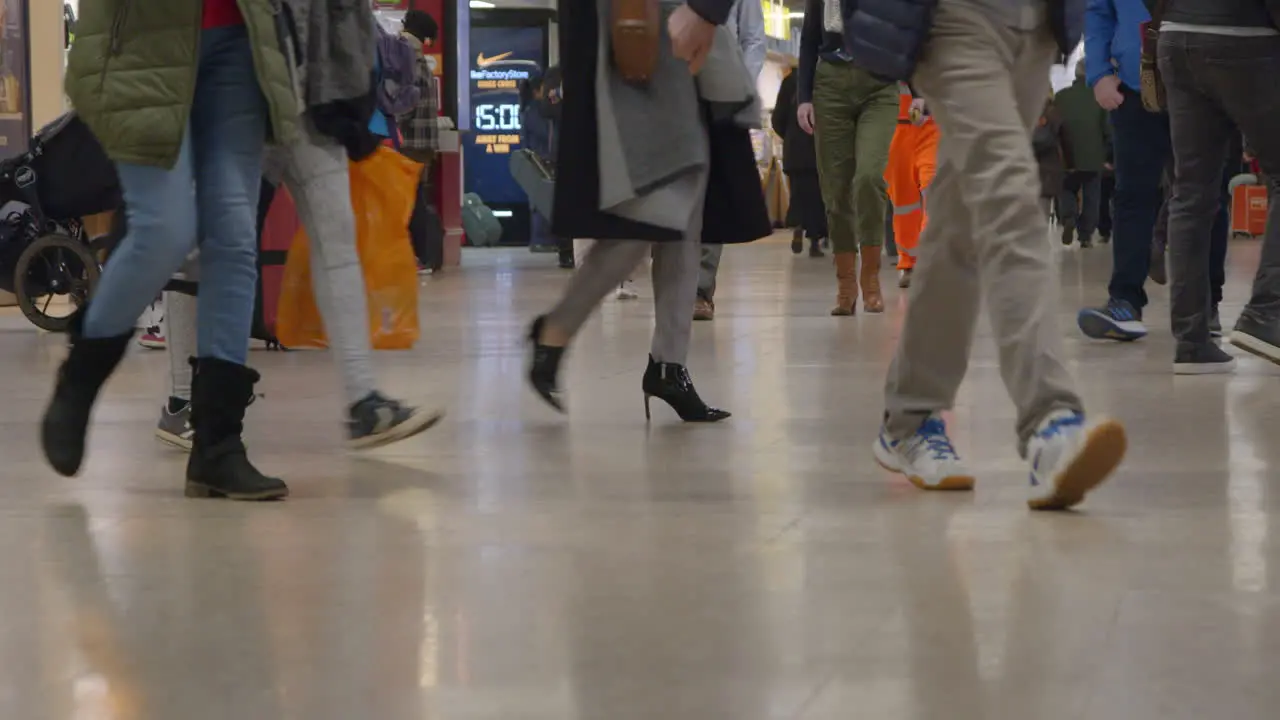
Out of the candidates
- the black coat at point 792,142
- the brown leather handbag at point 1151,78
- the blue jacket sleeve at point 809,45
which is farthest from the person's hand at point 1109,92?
the black coat at point 792,142

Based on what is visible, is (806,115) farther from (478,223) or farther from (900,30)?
(478,223)

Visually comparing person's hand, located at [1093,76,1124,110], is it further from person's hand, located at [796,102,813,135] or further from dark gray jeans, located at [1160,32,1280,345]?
person's hand, located at [796,102,813,135]

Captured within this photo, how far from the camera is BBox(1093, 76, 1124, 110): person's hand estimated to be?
285 inches

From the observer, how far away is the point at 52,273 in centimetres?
920

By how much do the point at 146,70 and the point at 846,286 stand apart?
19.3 ft

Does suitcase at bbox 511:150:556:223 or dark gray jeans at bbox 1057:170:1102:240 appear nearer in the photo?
suitcase at bbox 511:150:556:223

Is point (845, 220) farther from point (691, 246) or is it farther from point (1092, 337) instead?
point (691, 246)

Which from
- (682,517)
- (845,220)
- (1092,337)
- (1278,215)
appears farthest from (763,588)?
(845,220)

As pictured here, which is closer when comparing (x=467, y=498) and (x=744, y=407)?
(x=467, y=498)

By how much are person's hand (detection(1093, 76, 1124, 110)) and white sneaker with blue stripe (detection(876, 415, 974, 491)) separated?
3.54 m

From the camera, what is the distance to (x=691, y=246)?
520cm

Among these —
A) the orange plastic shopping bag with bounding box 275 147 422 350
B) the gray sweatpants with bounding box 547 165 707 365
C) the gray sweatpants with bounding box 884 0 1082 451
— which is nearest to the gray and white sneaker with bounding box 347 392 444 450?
the orange plastic shopping bag with bounding box 275 147 422 350

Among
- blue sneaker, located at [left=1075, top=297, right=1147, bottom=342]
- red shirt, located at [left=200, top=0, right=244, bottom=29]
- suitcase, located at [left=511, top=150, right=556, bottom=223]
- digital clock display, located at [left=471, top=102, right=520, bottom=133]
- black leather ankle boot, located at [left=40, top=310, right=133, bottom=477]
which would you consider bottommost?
digital clock display, located at [left=471, top=102, right=520, bottom=133]

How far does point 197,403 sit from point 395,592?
1.22m
